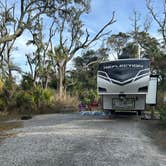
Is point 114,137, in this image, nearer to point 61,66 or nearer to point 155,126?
point 155,126

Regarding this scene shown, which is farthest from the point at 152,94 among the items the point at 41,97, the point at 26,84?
the point at 26,84

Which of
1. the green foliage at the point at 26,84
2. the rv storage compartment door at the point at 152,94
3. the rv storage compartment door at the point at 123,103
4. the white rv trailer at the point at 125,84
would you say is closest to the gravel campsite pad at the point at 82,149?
the white rv trailer at the point at 125,84

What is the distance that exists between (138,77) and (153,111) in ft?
7.61

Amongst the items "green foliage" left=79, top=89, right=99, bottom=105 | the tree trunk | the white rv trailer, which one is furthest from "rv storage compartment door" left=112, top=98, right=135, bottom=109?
the tree trunk

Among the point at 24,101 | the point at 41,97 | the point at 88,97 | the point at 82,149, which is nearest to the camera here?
the point at 82,149

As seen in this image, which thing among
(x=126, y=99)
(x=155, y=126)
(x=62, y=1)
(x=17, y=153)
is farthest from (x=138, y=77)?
(x=62, y=1)

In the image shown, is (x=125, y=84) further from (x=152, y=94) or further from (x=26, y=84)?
(x=26, y=84)

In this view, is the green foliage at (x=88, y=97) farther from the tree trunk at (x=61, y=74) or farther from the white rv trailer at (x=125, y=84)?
the white rv trailer at (x=125, y=84)

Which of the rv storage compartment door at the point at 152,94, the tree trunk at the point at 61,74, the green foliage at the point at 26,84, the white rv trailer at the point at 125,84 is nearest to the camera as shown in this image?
the white rv trailer at the point at 125,84

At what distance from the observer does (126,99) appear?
15.2m

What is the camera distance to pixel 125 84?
14.7 meters

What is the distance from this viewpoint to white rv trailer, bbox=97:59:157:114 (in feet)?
47.9

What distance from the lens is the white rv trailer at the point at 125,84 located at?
14.6m

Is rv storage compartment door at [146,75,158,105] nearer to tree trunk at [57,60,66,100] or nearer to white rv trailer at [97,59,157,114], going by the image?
white rv trailer at [97,59,157,114]
